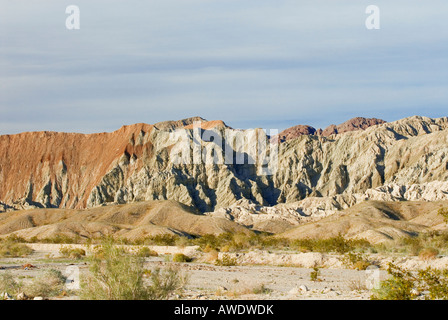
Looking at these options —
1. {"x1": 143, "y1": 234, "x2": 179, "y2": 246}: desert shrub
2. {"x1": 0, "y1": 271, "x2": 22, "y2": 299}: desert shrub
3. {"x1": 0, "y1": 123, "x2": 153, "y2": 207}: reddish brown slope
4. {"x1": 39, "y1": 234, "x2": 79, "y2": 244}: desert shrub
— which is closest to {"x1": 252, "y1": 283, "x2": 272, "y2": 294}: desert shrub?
{"x1": 0, "y1": 271, "x2": 22, "y2": 299}: desert shrub

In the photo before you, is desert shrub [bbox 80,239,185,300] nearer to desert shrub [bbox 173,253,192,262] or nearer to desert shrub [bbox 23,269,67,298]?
desert shrub [bbox 23,269,67,298]

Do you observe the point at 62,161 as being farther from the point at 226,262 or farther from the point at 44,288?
the point at 44,288

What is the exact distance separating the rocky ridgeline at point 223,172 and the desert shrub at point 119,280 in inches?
3299

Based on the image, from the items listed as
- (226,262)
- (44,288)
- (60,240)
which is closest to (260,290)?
(44,288)

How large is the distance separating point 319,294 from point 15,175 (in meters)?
133

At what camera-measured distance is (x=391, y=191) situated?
103m

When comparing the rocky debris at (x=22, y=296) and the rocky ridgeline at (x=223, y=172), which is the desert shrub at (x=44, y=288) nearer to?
the rocky debris at (x=22, y=296)

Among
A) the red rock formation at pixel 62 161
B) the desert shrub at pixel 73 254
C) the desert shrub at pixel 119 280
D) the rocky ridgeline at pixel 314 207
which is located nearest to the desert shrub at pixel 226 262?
the desert shrub at pixel 73 254

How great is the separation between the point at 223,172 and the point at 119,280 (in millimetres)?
109072

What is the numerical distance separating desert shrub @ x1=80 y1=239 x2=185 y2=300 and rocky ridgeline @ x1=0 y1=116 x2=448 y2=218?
8378 centimetres

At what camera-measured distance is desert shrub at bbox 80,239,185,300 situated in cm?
1577

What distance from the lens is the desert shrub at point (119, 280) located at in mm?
15773

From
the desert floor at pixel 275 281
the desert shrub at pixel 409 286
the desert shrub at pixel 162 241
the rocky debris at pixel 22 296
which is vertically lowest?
the desert shrub at pixel 162 241
